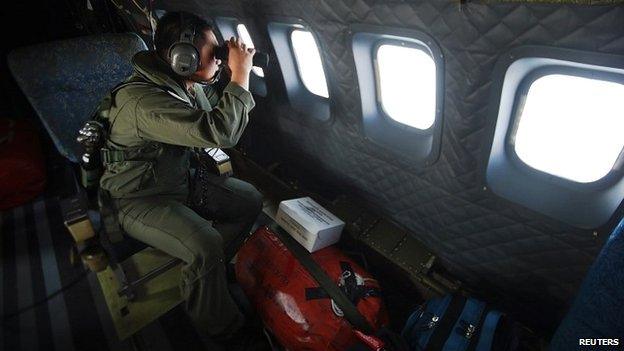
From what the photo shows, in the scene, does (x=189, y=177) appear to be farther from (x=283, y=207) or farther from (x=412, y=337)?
(x=412, y=337)

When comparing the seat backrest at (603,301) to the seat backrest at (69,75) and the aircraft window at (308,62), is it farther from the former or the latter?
the seat backrest at (69,75)

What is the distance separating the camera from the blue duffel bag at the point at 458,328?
196cm

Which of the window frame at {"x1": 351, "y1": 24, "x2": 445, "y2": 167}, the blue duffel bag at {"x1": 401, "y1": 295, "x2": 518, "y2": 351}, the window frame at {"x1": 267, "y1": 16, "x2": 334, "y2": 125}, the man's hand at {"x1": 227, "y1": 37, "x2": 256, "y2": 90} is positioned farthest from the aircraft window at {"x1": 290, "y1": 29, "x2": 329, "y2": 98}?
the blue duffel bag at {"x1": 401, "y1": 295, "x2": 518, "y2": 351}

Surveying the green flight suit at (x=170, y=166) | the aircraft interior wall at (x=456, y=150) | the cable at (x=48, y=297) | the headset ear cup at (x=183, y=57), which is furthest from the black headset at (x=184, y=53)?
the cable at (x=48, y=297)

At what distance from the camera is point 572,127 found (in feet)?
5.58

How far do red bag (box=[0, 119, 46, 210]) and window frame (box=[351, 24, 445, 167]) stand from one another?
4.14 metres

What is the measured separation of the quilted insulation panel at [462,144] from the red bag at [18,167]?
9.21ft

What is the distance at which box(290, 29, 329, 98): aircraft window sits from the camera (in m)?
2.95

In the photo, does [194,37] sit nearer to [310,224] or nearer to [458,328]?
[310,224]

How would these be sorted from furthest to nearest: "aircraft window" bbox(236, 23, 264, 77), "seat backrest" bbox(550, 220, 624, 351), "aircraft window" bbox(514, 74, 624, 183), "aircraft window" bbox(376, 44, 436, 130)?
"aircraft window" bbox(236, 23, 264, 77) → "aircraft window" bbox(376, 44, 436, 130) → "aircraft window" bbox(514, 74, 624, 183) → "seat backrest" bbox(550, 220, 624, 351)

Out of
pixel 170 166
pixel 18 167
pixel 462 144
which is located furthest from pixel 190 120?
pixel 18 167

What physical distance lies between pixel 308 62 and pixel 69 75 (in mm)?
2041

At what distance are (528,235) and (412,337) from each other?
1.00m

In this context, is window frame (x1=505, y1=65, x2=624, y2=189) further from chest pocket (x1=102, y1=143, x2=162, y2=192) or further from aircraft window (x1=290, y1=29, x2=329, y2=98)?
chest pocket (x1=102, y1=143, x2=162, y2=192)
